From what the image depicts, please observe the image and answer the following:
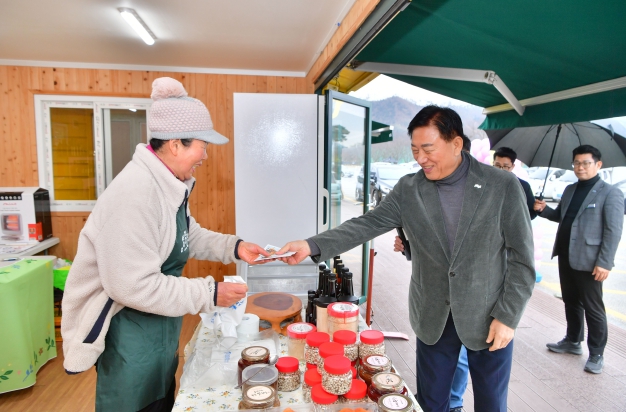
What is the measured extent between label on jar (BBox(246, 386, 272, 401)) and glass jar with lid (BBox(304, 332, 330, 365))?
20 cm

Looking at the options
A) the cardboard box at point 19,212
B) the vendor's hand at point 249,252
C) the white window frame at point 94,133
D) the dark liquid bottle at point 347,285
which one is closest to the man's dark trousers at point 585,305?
the dark liquid bottle at point 347,285

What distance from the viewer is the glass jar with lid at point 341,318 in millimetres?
1335

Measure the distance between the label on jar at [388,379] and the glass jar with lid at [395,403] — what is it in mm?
52

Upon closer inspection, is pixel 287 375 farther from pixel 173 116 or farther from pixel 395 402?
pixel 173 116

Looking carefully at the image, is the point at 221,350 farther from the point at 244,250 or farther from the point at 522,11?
the point at 522,11

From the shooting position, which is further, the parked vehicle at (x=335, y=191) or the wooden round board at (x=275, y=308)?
the parked vehicle at (x=335, y=191)

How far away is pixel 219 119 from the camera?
4832 mm

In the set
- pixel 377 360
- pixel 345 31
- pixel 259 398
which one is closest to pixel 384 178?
pixel 345 31

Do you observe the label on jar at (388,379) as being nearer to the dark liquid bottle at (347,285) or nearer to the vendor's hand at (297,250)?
the dark liquid bottle at (347,285)

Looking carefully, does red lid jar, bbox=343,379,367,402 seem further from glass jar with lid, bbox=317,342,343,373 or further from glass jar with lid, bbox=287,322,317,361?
glass jar with lid, bbox=287,322,317,361

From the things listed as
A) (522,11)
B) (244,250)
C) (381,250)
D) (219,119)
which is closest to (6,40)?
(219,119)

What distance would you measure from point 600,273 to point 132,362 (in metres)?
3.33

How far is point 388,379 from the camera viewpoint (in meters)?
1.10

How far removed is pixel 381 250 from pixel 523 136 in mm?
4032
